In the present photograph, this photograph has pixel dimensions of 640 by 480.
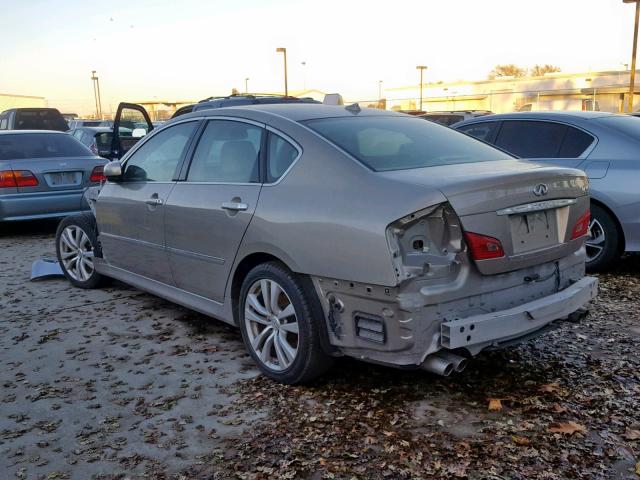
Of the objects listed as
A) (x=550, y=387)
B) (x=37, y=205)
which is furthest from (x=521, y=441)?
(x=37, y=205)

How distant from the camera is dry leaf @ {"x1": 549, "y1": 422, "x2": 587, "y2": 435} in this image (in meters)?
3.10

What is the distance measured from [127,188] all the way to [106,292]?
1.36 meters

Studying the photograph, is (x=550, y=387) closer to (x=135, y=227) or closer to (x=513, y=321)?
(x=513, y=321)

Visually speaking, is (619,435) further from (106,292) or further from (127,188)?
(106,292)

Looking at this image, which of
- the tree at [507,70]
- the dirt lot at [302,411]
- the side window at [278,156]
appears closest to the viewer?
the dirt lot at [302,411]

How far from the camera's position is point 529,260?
10.8ft

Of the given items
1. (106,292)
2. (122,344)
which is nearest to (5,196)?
(106,292)

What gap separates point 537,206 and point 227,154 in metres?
2.08

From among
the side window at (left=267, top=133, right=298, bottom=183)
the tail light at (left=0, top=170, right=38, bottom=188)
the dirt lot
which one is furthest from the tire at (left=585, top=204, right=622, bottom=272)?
the tail light at (left=0, top=170, right=38, bottom=188)

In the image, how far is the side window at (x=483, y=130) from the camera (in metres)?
6.95

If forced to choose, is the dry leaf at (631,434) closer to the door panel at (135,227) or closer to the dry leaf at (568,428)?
the dry leaf at (568,428)

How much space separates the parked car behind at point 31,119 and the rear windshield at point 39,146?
9009mm

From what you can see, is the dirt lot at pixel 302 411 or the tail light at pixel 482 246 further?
the tail light at pixel 482 246

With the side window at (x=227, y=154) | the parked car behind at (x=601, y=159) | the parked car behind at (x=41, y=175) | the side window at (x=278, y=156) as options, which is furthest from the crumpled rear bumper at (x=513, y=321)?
the parked car behind at (x=41, y=175)
